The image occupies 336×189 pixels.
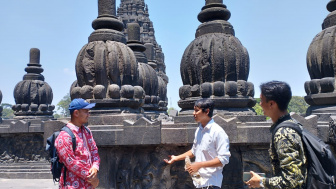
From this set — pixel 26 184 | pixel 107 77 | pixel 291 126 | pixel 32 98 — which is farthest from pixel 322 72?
pixel 32 98

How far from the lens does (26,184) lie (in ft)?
30.2

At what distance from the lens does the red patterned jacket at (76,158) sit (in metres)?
3.07

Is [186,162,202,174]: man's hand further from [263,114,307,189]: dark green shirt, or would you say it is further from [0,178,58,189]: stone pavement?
[0,178,58,189]: stone pavement

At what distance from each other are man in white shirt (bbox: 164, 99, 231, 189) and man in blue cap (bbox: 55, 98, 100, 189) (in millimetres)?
982

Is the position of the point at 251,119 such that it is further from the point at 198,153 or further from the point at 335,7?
the point at 335,7

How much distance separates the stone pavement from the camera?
28.4 feet

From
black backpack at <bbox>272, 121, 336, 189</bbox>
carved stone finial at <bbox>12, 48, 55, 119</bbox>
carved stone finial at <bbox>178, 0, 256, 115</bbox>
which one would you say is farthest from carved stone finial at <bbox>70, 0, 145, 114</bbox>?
carved stone finial at <bbox>12, 48, 55, 119</bbox>

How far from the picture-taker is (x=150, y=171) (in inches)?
193

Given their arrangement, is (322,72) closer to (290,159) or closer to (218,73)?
(218,73)

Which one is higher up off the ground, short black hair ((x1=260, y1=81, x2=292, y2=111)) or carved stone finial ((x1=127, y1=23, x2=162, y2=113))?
carved stone finial ((x1=127, y1=23, x2=162, y2=113))

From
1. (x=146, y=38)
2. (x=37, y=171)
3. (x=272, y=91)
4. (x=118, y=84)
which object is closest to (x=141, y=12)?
(x=146, y=38)

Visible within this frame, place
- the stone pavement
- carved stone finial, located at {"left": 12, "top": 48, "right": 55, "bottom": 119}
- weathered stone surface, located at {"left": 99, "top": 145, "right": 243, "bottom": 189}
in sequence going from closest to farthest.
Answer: weathered stone surface, located at {"left": 99, "top": 145, "right": 243, "bottom": 189} → the stone pavement → carved stone finial, located at {"left": 12, "top": 48, "right": 55, "bottom": 119}

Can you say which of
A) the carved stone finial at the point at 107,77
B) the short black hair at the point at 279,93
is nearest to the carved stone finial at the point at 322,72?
the carved stone finial at the point at 107,77

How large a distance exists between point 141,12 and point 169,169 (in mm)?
20163
